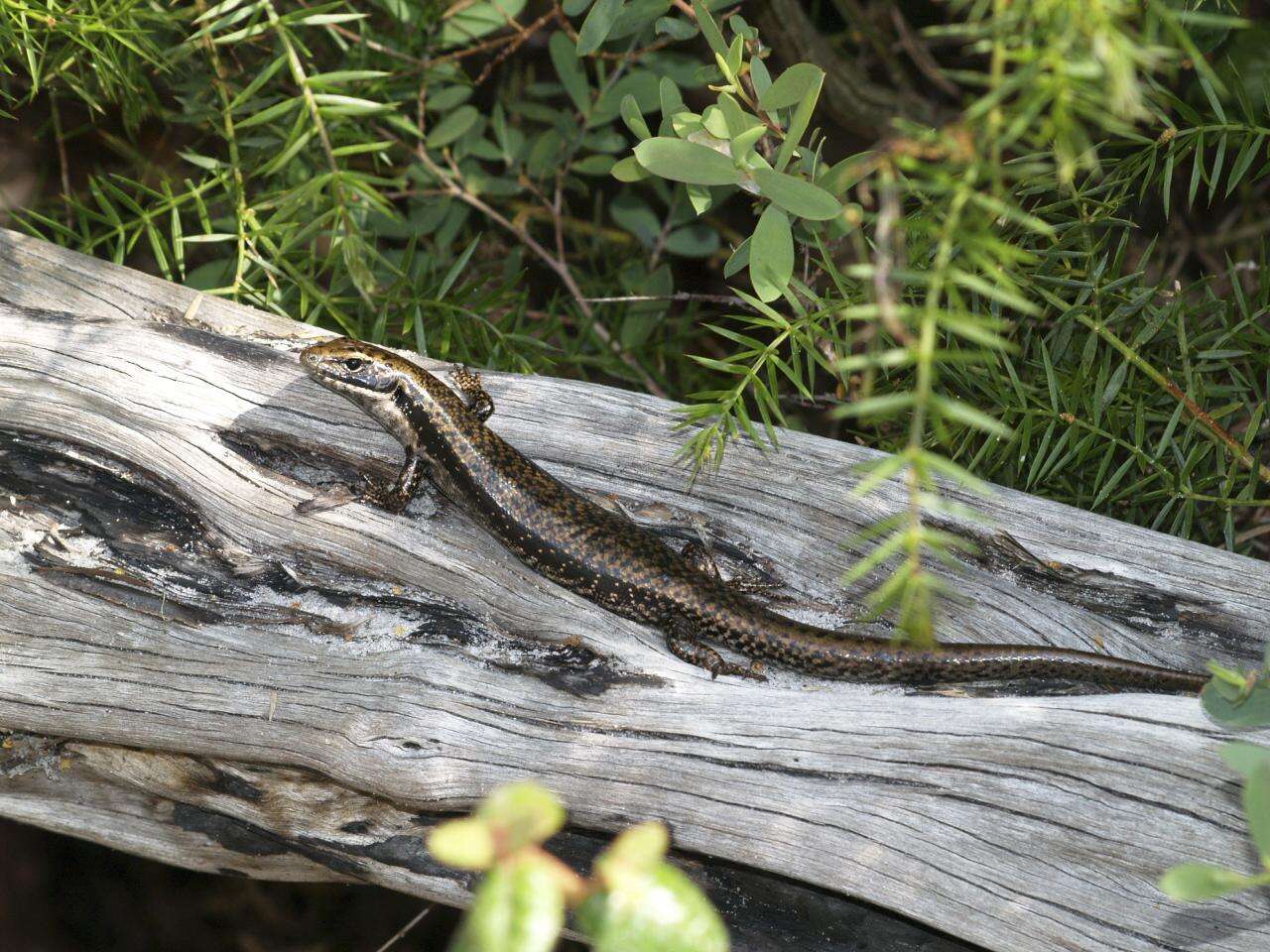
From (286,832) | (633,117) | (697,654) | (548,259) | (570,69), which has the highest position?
(570,69)

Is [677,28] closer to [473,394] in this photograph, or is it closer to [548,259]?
[548,259]

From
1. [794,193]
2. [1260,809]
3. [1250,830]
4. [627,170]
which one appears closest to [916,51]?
[627,170]

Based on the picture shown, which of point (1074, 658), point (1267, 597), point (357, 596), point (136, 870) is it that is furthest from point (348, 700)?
point (136, 870)

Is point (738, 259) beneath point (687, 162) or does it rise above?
beneath

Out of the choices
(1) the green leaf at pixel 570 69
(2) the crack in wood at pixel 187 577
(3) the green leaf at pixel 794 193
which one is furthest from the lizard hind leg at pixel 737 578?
(1) the green leaf at pixel 570 69

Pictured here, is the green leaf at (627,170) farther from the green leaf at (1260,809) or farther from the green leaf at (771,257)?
the green leaf at (1260,809)

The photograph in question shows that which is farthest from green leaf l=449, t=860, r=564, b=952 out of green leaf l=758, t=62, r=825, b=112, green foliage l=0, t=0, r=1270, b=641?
green leaf l=758, t=62, r=825, b=112

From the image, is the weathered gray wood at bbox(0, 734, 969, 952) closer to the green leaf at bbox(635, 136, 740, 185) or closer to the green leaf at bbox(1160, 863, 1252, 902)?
the green leaf at bbox(1160, 863, 1252, 902)

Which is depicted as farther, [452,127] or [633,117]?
[452,127]
